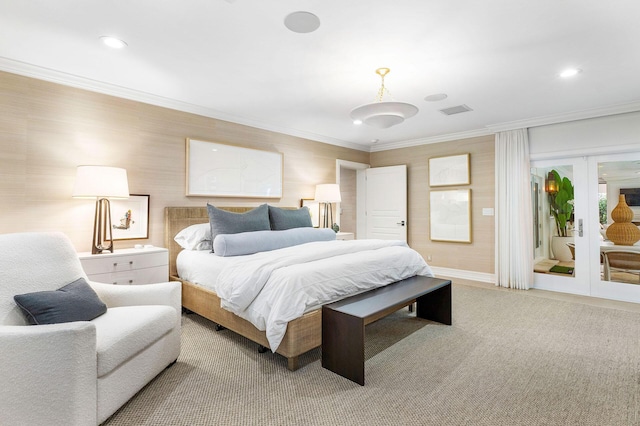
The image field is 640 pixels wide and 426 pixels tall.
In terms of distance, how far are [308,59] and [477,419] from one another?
287cm

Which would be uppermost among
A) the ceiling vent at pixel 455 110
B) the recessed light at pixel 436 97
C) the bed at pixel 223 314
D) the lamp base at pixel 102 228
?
the ceiling vent at pixel 455 110

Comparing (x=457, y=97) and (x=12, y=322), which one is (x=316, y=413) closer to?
(x=12, y=322)

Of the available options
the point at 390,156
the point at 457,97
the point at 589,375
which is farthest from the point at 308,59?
the point at 390,156

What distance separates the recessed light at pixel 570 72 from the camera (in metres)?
3.05

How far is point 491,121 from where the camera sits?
473 cm

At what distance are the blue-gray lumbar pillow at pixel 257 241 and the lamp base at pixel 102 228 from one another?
1060 millimetres

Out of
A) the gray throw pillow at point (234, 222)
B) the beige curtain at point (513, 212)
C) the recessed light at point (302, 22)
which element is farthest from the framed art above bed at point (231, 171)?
the beige curtain at point (513, 212)

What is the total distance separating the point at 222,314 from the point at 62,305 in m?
1.23

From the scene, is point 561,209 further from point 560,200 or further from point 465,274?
point 465,274

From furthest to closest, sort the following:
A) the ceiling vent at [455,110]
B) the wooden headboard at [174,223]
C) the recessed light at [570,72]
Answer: the ceiling vent at [455,110] → the wooden headboard at [174,223] → the recessed light at [570,72]

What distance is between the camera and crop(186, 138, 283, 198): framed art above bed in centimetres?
406

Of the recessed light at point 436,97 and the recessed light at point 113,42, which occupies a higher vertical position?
the recessed light at point 436,97

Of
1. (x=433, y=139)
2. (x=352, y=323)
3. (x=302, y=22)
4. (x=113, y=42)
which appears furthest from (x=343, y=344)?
(x=433, y=139)

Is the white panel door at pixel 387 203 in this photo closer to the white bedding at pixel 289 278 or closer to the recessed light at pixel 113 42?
the white bedding at pixel 289 278
